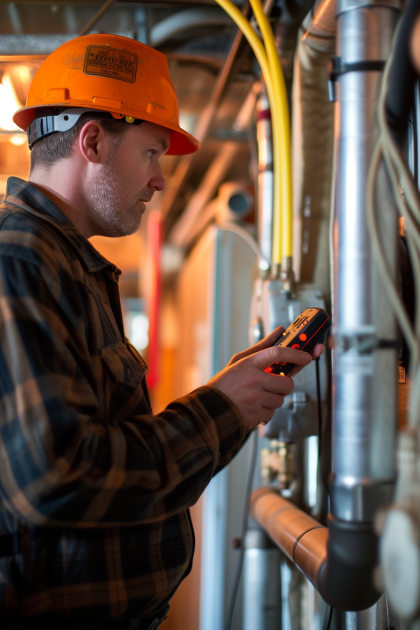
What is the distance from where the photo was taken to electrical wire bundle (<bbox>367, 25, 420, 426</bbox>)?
0.51m

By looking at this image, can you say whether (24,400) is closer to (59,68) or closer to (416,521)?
(416,521)

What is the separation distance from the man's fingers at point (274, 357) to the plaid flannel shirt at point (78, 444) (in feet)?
0.27

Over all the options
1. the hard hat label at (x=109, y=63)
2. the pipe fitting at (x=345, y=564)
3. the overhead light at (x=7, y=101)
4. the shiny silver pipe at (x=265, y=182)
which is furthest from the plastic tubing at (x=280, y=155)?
the overhead light at (x=7, y=101)

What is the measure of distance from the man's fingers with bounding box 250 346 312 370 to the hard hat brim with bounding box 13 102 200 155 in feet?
1.50

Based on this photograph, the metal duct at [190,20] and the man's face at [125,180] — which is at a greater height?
the metal duct at [190,20]

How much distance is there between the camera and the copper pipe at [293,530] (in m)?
0.80

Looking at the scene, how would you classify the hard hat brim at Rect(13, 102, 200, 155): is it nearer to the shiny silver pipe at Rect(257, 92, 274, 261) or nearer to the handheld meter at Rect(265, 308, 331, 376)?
the shiny silver pipe at Rect(257, 92, 274, 261)

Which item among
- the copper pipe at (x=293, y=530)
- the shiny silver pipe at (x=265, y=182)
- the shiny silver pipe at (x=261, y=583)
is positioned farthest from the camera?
the shiny silver pipe at (x=265, y=182)

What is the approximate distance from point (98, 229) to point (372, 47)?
54cm

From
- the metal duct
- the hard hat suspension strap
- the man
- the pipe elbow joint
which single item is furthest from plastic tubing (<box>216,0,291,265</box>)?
the pipe elbow joint

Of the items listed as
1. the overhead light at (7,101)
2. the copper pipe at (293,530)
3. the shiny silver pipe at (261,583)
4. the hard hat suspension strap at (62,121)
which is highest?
the overhead light at (7,101)

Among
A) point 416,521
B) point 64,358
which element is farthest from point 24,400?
point 416,521

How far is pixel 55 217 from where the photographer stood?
0.85 m

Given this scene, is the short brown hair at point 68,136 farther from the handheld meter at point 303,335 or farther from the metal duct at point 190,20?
the metal duct at point 190,20
